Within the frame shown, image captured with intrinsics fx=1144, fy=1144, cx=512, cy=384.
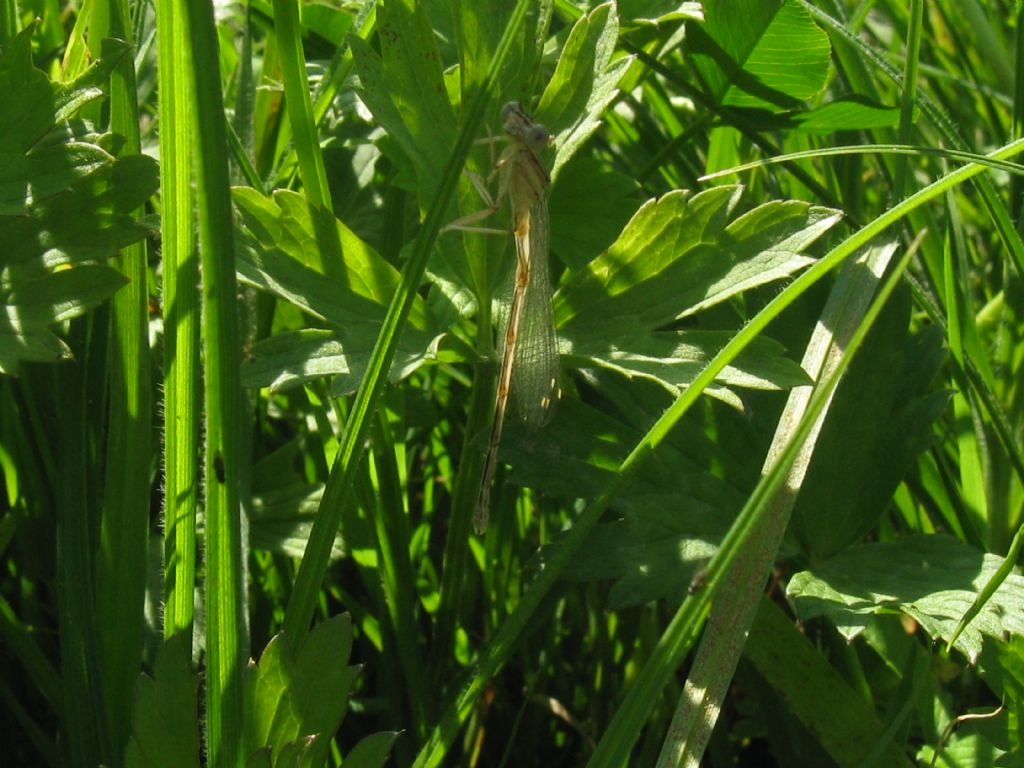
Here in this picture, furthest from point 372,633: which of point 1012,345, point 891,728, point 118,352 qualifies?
point 1012,345

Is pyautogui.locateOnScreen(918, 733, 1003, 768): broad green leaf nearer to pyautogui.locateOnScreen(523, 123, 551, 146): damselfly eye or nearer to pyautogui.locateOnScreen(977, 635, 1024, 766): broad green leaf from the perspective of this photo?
pyautogui.locateOnScreen(977, 635, 1024, 766): broad green leaf

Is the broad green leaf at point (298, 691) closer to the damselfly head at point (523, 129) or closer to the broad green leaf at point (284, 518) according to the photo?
the broad green leaf at point (284, 518)

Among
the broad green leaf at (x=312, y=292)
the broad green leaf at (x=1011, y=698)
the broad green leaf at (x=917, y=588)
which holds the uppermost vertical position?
the broad green leaf at (x=312, y=292)

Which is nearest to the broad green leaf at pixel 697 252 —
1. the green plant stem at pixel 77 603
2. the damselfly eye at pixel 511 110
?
the damselfly eye at pixel 511 110

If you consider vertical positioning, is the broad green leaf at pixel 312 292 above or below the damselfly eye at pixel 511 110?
below

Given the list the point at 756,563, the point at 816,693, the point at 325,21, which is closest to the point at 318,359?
the point at 756,563

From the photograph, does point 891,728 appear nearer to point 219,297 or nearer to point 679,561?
point 679,561

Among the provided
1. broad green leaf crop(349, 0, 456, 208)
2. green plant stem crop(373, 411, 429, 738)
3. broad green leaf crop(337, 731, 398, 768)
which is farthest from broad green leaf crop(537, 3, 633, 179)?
broad green leaf crop(337, 731, 398, 768)

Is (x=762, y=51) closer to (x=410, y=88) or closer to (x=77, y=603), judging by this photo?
(x=410, y=88)
